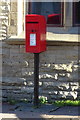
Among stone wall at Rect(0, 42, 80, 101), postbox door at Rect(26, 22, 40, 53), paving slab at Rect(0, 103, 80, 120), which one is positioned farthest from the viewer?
stone wall at Rect(0, 42, 80, 101)

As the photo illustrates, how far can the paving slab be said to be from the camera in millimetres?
6621

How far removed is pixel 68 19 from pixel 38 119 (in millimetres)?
2237

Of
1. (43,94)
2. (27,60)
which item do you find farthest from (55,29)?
(43,94)

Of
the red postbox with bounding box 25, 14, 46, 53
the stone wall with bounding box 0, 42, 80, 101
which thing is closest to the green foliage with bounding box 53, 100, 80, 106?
the stone wall with bounding box 0, 42, 80, 101

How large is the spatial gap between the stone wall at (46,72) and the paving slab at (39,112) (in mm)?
347

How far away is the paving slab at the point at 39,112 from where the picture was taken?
6621mm

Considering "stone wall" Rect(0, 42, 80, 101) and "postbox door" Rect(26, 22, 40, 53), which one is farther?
"stone wall" Rect(0, 42, 80, 101)

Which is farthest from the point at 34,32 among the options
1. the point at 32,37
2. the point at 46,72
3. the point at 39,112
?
the point at 39,112

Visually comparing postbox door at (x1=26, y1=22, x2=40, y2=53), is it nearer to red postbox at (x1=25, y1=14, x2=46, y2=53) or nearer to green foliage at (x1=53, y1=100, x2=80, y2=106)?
red postbox at (x1=25, y1=14, x2=46, y2=53)

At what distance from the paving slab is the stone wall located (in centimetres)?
35

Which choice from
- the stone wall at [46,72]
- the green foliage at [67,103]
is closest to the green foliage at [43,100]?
the stone wall at [46,72]

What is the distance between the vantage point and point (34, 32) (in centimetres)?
679

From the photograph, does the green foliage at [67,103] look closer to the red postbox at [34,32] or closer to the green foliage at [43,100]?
the green foliage at [43,100]

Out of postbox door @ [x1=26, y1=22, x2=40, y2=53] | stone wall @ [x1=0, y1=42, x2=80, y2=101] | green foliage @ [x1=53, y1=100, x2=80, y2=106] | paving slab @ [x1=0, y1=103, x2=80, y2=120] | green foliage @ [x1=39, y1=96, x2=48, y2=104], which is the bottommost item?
paving slab @ [x1=0, y1=103, x2=80, y2=120]
